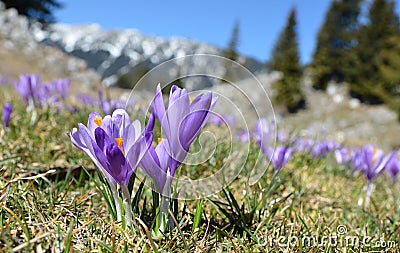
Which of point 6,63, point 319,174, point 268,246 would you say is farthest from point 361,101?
point 268,246

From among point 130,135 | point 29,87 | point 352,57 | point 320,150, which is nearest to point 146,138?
point 130,135

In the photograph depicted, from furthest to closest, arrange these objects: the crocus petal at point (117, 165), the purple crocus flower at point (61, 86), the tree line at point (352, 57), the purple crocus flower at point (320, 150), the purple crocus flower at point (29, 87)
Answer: the tree line at point (352, 57) → the purple crocus flower at point (61, 86) → the purple crocus flower at point (320, 150) → the purple crocus flower at point (29, 87) → the crocus petal at point (117, 165)

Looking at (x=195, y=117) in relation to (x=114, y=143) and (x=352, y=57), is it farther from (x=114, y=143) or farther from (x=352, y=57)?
(x=352, y=57)

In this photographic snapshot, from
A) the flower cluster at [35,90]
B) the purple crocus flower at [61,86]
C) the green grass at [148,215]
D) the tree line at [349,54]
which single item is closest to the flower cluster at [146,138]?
the green grass at [148,215]

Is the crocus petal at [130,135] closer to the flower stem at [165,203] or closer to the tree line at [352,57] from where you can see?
the flower stem at [165,203]

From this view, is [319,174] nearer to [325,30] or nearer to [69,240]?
[69,240]

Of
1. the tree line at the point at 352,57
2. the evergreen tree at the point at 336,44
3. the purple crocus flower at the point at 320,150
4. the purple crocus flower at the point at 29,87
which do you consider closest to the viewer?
the purple crocus flower at the point at 29,87
